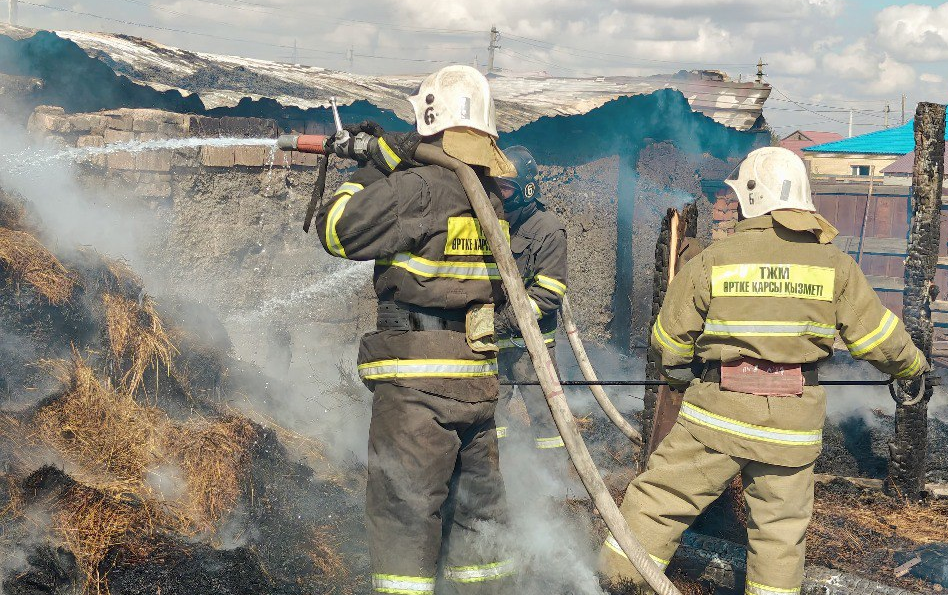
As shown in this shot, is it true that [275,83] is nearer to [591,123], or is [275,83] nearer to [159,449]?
[591,123]

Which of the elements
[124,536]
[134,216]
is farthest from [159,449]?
[134,216]

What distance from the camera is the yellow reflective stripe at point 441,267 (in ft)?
10.2

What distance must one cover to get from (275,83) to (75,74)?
1855 mm

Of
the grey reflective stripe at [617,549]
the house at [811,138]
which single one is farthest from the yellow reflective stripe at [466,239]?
the house at [811,138]

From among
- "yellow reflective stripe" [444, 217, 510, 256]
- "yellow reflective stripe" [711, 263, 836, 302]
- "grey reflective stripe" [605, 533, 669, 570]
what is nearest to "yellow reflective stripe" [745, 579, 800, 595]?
"grey reflective stripe" [605, 533, 669, 570]

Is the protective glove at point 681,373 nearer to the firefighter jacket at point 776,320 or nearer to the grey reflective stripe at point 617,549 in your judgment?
the firefighter jacket at point 776,320

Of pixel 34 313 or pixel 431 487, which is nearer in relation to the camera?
pixel 431 487

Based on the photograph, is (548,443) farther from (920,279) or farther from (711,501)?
(920,279)

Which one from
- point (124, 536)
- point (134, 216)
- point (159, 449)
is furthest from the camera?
point (134, 216)

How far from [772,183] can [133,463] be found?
3343mm

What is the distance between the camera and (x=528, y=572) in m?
4.00

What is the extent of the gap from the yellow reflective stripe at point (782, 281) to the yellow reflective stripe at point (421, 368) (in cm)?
115

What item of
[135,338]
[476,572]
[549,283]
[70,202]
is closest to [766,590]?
[476,572]

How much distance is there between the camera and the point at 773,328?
3.40 metres
